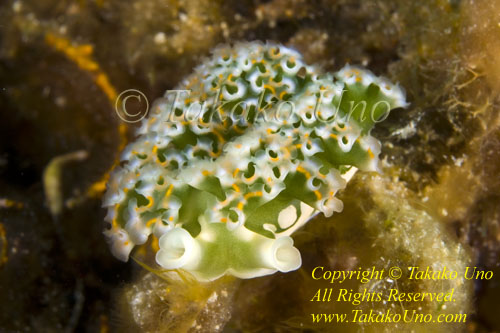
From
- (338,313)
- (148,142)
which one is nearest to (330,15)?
(148,142)

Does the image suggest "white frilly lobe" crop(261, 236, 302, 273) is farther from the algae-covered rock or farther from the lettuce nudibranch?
the algae-covered rock

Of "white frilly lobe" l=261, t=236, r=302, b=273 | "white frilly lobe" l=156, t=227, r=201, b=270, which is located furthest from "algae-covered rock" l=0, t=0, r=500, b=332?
"white frilly lobe" l=261, t=236, r=302, b=273

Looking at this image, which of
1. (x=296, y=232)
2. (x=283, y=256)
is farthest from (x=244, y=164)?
(x=296, y=232)

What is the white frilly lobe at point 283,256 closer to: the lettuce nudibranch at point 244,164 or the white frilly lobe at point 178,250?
the lettuce nudibranch at point 244,164

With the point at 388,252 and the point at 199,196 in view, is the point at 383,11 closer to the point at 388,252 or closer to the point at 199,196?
the point at 388,252

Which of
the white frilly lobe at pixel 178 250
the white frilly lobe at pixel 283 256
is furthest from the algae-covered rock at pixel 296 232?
the white frilly lobe at pixel 283 256

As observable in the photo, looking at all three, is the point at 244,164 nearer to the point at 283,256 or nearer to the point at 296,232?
the point at 283,256

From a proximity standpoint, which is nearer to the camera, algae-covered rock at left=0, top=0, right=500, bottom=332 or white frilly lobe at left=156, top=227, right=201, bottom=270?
white frilly lobe at left=156, top=227, right=201, bottom=270

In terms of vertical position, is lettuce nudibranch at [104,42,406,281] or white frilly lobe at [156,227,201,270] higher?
lettuce nudibranch at [104,42,406,281]
